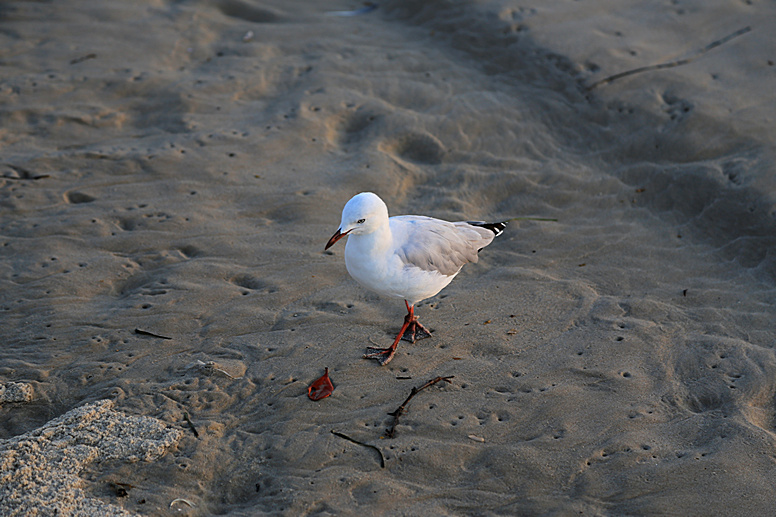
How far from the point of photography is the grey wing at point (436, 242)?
4012 mm

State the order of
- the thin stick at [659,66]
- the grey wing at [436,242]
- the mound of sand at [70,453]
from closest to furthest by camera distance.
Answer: the mound of sand at [70,453]
the grey wing at [436,242]
the thin stick at [659,66]

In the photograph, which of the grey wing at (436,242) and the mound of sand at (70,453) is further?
the grey wing at (436,242)

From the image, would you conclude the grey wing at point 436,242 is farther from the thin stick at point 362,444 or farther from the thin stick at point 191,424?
the thin stick at point 191,424

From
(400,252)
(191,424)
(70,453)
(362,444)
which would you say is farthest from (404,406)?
(70,453)

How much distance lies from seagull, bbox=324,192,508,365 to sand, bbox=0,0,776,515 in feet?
1.23

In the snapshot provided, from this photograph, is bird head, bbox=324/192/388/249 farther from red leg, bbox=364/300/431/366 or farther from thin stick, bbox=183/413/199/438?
thin stick, bbox=183/413/199/438

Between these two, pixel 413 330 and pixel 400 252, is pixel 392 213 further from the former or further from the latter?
pixel 400 252

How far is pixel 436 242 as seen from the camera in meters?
4.17

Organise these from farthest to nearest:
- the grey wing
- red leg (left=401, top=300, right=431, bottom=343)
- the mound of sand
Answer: red leg (left=401, top=300, right=431, bottom=343)
the grey wing
the mound of sand

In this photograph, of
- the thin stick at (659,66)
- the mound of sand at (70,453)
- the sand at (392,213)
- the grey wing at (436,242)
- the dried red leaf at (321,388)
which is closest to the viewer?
the mound of sand at (70,453)

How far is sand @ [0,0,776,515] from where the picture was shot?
3.33 m

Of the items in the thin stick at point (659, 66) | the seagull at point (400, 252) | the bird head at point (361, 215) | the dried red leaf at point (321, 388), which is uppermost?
the thin stick at point (659, 66)

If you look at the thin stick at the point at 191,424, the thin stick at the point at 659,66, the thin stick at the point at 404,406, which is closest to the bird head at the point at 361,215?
the thin stick at the point at 404,406

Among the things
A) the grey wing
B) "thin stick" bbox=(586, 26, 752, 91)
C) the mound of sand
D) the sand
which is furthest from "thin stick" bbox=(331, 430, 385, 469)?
"thin stick" bbox=(586, 26, 752, 91)
